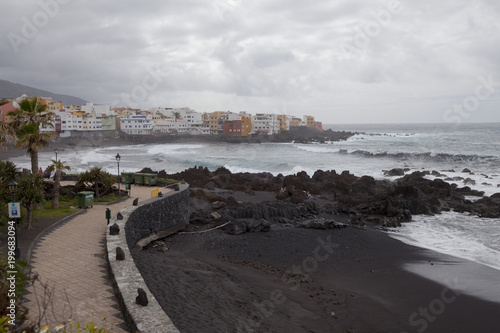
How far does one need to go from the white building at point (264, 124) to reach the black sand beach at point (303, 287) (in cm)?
9539

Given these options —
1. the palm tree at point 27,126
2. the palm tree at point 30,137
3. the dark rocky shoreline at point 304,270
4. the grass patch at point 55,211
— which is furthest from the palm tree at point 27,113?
the dark rocky shoreline at point 304,270

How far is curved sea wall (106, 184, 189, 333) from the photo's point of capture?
Result: 237 inches

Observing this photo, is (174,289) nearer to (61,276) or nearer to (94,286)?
(94,286)

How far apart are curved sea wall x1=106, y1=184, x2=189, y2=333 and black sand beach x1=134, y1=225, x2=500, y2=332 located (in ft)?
2.09

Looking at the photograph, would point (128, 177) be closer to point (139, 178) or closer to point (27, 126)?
point (139, 178)

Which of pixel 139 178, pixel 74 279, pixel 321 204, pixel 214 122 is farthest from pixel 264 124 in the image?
pixel 74 279

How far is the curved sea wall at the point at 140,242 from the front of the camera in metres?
6.03

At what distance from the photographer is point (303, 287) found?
1156 centimetres

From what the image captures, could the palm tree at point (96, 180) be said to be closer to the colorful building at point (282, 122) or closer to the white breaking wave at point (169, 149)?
the white breaking wave at point (169, 149)

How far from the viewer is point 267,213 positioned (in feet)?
64.0

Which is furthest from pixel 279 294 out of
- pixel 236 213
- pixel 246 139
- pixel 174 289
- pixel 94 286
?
pixel 246 139

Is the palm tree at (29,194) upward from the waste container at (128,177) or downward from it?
upward

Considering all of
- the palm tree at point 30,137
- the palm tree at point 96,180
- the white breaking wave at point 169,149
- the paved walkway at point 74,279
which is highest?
the palm tree at point 30,137

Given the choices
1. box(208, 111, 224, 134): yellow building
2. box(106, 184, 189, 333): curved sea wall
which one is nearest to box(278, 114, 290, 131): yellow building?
box(208, 111, 224, 134): yellow building
